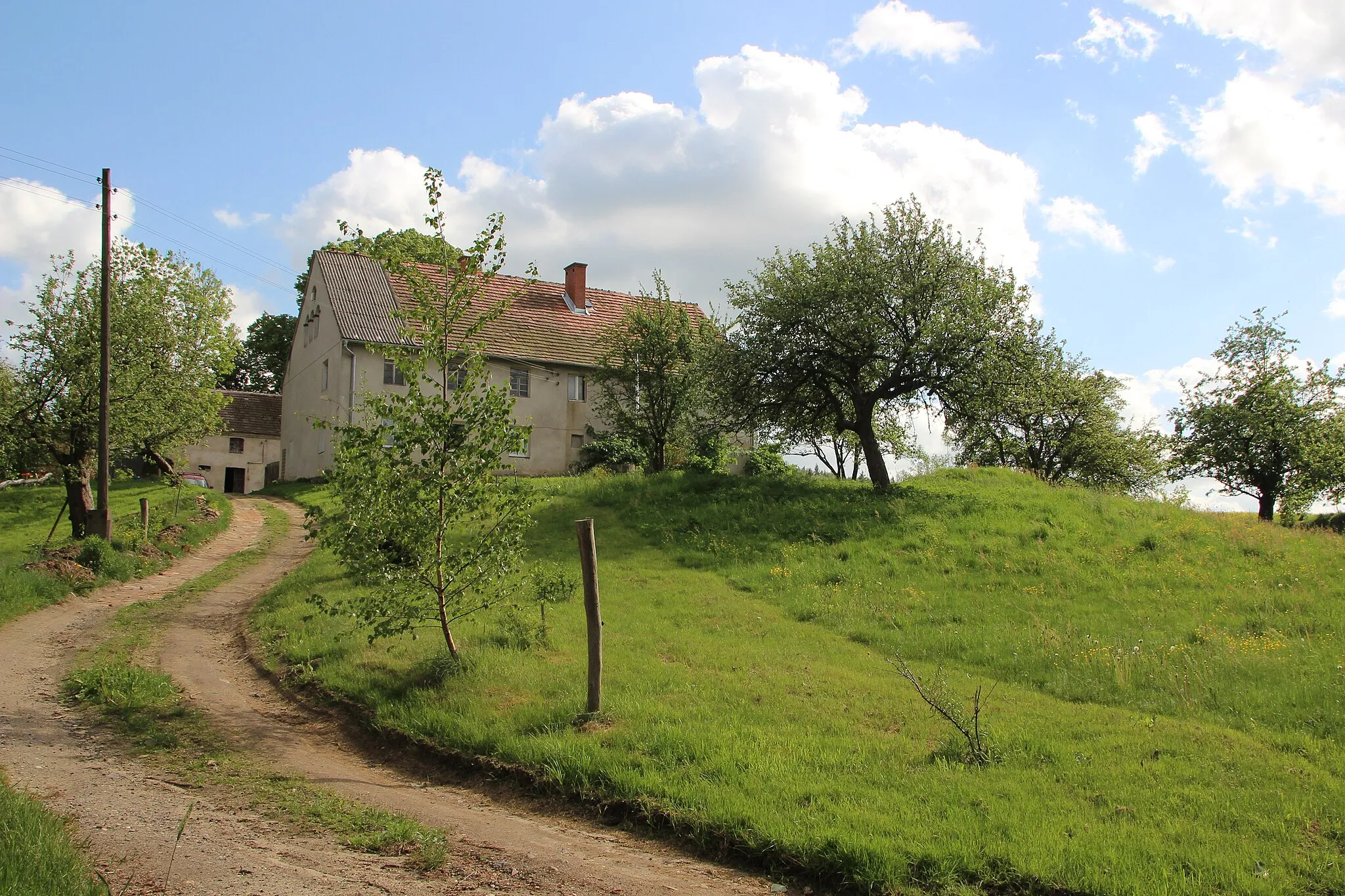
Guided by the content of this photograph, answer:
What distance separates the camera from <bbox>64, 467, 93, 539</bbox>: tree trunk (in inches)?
966

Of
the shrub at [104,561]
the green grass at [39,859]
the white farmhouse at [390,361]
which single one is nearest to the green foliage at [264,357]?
the white farmhouse at [390,361]

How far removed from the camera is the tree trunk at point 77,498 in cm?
2453

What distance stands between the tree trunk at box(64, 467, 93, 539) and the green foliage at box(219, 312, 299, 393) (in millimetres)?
44045

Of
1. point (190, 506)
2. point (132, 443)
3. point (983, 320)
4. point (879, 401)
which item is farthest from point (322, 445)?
point (983, 320)

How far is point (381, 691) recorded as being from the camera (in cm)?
1110

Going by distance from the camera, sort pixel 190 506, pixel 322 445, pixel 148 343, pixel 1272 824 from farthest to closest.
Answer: pixel 322 445 → pixel 190 506 → pixel 148 343 → pixel 1272 824

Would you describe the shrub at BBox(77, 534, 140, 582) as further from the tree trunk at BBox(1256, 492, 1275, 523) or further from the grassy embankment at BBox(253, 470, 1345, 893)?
the tree trunk at BBox(1256, 492, 1275, 523)

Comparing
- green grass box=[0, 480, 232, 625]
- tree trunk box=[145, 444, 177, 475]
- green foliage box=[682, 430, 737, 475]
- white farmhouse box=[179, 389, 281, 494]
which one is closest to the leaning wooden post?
green grass box=[0, 480, 232, 625]

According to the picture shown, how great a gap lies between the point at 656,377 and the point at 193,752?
81.9 feet

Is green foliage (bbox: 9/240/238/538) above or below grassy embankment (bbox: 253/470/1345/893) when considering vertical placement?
Answer: above

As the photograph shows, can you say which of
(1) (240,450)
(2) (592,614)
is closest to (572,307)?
(1) (240,450)

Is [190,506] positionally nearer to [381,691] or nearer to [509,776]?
[381,691]

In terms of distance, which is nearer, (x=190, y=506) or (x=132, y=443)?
(x=132, y=443)

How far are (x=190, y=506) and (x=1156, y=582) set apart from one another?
28.9 m
